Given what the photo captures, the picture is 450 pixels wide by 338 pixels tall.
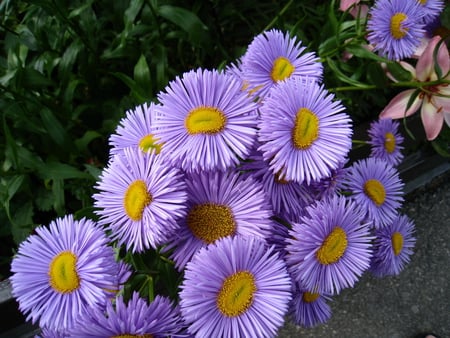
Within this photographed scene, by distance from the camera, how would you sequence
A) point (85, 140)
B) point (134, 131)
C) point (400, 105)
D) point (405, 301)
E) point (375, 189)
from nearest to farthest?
point (134, 131) → point (375, 189) → point (400, 105) → point (85, 140) → point (405, 301)

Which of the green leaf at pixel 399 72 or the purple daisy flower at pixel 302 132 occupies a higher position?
the green leaf at pixel 399 72

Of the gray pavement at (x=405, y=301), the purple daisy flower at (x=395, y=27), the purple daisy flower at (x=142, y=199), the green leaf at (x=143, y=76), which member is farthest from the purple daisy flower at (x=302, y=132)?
the gray pavement at (x=405, y=301)

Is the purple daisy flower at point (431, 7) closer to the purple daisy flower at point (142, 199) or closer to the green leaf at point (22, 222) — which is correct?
the purple daisy flower at point (142, 199)

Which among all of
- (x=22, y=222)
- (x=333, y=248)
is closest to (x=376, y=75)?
(x=333, y=248)

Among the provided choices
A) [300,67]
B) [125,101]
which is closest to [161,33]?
[125,101]

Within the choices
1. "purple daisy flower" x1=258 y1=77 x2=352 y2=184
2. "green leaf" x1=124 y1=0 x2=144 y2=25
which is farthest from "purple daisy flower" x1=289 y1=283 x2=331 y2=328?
"green leaf" x1=124 y1=0 x2=144 y2=25

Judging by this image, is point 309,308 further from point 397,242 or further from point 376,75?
point 376,75
